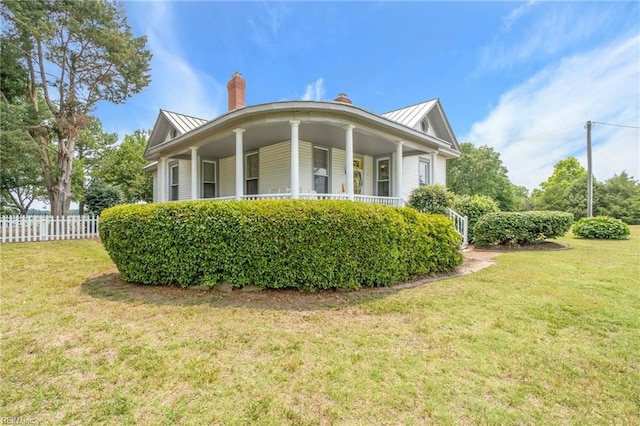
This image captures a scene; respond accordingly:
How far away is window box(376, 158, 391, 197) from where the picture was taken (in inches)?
508

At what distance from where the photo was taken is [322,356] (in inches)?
128

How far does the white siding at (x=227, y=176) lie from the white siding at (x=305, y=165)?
4006 millimetres

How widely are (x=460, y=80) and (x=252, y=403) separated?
18622mm

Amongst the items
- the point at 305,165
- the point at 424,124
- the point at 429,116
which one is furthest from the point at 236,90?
the point at 429,116

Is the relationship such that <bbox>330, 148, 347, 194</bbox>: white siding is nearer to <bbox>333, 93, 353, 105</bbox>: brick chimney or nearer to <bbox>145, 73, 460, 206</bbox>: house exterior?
<bbox>145, 73, 460, 206</bbox>: house exterior

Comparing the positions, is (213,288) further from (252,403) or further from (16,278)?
(16,278)

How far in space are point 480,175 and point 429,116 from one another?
2160 centimetres

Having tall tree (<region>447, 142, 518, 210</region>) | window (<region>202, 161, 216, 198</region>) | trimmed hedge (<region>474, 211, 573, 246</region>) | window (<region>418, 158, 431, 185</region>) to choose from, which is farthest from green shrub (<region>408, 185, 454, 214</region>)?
tall tree (<region>447, 142, 518, 210</region>)

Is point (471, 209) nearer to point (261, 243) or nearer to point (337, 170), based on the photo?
point (337, 170)

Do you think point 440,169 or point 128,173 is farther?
point 128,173

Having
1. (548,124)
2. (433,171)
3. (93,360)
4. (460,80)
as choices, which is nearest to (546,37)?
(460,80)

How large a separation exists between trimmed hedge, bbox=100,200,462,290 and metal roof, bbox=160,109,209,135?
9.52m

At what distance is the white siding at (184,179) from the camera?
586 inches


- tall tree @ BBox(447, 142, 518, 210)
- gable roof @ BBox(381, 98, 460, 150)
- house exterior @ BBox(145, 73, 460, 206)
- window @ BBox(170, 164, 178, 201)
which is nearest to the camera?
house exterior @ BBox(145, 73, 460, 206)
